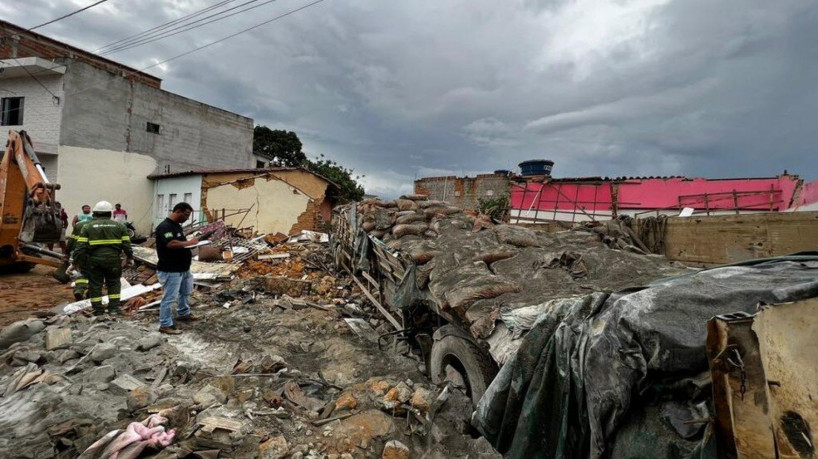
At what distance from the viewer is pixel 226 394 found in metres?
3.16

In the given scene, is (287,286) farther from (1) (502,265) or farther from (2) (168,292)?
(1) (502,265)

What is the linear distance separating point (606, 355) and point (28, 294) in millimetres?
9493

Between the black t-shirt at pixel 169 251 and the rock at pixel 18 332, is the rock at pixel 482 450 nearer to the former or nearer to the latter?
the black t-shirt at pixel 169 251

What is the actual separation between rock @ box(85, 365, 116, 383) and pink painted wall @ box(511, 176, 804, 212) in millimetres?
13822

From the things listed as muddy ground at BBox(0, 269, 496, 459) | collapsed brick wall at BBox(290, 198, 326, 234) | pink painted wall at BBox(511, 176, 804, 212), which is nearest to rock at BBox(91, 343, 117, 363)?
muddy ground at BBox(0, 269, 496, 459)

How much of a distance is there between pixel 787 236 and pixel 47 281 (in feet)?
43.7

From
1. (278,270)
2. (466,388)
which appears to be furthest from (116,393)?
(278,270)

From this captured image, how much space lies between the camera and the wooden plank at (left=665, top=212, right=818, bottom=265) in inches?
199

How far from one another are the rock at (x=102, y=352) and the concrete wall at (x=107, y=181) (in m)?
13.9

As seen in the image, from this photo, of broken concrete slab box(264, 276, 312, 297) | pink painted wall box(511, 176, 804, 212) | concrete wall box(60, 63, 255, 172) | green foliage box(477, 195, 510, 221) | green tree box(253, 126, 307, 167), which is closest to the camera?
broken concrete slab box(264, 276, 312, 297)

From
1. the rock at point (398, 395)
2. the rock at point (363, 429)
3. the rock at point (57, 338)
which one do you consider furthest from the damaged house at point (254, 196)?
the rock at point (363, 429)

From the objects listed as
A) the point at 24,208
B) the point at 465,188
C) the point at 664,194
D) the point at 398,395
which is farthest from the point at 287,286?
the point at 465,188

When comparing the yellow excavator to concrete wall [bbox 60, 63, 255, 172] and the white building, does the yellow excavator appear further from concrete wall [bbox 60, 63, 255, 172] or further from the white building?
concrete wall [bbox 60, 63, 255, 172]

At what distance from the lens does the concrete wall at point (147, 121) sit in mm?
14281
